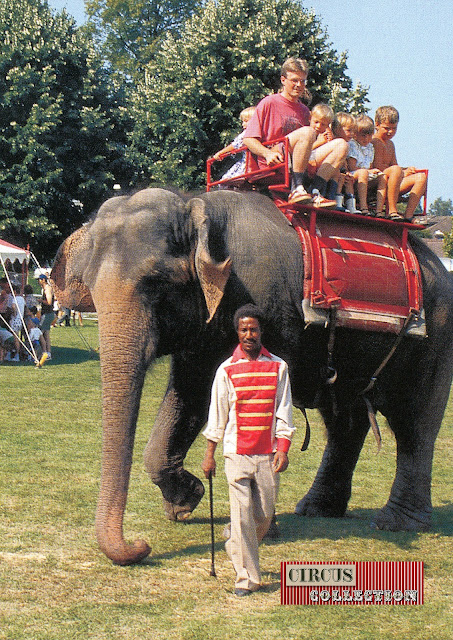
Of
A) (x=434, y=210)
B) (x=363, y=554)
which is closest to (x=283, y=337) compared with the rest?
(x=363, y=554)

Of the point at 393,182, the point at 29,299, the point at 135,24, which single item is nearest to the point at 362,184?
the point at 393,182

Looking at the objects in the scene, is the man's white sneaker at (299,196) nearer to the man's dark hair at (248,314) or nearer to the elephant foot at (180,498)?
the man's dark hair at (248,314)

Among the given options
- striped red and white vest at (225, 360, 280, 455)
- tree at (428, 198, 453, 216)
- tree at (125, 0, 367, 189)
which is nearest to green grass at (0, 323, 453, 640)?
striped red and white vest at (225, 360, 280, 455)

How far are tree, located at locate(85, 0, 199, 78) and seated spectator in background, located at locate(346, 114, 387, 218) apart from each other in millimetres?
43060

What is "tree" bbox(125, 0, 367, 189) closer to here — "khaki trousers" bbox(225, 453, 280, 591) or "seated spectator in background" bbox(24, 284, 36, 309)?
"seated spectator in background" bbox(24, 284, 36, 309)

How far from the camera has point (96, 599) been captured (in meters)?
4.85

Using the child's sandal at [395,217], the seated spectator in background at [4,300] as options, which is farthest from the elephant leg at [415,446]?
the seated spectator in background at [4,300]

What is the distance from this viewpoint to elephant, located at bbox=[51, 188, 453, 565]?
5383mm

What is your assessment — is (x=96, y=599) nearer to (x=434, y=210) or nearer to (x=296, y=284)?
(x=296, y=284)

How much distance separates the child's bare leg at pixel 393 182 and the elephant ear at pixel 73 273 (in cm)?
237

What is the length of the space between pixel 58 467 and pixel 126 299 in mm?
3504

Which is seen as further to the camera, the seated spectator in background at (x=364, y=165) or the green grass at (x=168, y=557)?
the seated spectator in background at (x=364, y=165)

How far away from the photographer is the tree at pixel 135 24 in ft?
159

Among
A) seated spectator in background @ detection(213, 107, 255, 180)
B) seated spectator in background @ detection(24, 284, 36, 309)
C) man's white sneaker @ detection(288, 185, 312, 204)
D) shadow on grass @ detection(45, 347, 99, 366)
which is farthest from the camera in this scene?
seated spectator in background @ detection(24, 284, 36, 309)
